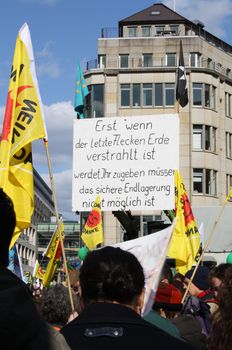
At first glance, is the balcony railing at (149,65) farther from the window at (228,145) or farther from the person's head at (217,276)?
the person's head at (217,276)

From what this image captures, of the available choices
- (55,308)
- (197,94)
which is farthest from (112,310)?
(197,94)

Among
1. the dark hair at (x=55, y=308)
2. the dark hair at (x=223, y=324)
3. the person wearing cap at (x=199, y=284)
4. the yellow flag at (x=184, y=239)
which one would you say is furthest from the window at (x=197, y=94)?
the dark hair at (x=223, y=324)

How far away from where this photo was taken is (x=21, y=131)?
6758 mm

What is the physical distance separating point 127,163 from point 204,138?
3554 centimetres

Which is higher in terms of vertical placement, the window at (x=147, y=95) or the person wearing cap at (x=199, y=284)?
the window at (x=147, y=95)

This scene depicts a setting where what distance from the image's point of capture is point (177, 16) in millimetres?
50719

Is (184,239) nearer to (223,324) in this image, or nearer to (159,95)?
(223,324)

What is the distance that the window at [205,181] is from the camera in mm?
44312

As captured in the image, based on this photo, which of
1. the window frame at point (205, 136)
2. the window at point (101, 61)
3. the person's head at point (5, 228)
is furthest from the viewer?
the window at point (101, 61)

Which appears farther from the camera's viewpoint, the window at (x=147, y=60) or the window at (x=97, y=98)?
the window at (x=147, y=60)

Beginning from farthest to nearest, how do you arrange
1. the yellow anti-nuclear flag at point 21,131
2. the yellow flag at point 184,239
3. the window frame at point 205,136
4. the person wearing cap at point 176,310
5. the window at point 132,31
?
the window at point 132,31 → the window frame at point 205,136 → the yellow flag at point 184,239 → the yellow anti-nuclear flag at point 21,131 → the person wearing cap at point 176,310

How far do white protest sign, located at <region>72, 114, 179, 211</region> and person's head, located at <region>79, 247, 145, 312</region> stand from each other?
684cm

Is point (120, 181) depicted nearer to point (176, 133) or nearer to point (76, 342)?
point (176, 133)

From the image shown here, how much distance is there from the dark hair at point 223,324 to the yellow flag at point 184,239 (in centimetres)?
668
